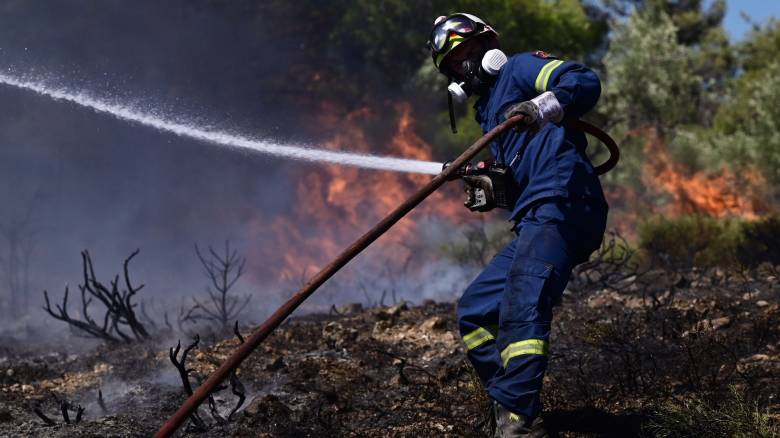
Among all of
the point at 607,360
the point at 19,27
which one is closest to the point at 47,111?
the point at 19,27

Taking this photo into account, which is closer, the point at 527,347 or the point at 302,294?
the point at 302,294

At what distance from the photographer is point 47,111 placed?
2003 centimetres

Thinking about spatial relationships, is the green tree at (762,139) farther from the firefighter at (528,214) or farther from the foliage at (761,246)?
the firefighter at (528,214)

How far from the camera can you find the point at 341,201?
2334 cm

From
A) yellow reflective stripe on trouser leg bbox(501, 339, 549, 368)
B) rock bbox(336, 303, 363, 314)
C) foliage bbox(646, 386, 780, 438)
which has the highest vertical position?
rock bbox(336, 303, 363, 314)

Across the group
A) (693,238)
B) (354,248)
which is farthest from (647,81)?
(354,248)

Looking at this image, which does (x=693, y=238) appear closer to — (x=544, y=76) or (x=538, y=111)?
(x=544, y=76)

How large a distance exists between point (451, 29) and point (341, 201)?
63.3ft

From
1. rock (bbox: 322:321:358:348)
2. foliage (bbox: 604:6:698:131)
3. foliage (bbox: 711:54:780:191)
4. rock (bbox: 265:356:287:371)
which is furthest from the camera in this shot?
foliage (bbox: 604:6:698:131)

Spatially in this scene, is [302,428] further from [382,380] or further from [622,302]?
[622,302]

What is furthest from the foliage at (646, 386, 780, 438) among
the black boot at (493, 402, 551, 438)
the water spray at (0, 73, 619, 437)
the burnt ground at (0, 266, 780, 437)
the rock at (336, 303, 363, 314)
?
the rock at (336, 303, 363, 314)

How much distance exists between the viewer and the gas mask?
402cm

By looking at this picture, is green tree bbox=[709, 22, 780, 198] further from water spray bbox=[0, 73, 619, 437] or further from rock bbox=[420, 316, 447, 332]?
water spray bbox=[0, 73, 619, 437]

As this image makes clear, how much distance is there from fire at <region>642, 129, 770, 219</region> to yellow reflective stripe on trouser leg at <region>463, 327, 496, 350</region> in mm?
15258
